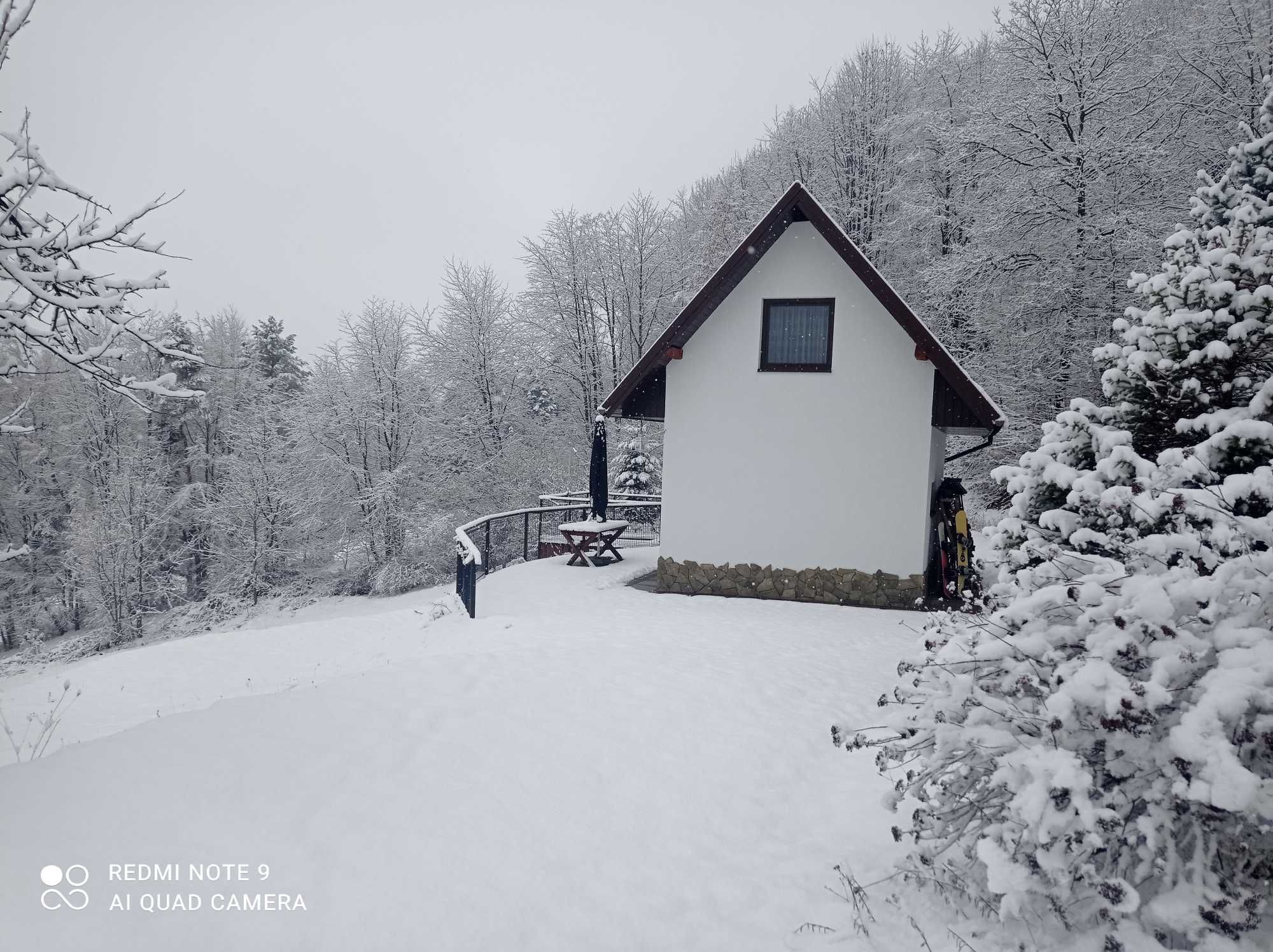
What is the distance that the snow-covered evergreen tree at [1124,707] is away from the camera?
213 cm

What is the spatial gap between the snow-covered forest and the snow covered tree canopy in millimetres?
10852

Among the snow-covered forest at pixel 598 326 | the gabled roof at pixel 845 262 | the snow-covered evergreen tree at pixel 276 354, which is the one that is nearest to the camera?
the gabled roof at pixel 845 262

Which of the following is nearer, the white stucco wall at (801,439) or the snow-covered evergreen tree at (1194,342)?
the snow-covered evergreen tree at (1194,342)

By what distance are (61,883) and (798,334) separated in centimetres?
991

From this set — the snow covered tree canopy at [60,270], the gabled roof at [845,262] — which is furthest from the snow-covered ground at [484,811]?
the gabled roof at [845,262]

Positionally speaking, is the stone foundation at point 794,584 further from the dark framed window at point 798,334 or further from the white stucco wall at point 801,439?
the dark framed window at point 798,334

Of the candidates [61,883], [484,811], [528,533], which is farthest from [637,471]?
[61,883]

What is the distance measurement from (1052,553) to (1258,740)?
1182 mm

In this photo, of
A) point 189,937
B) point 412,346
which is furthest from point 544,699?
point 412,346

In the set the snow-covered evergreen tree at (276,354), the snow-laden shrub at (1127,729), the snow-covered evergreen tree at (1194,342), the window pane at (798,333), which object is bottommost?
the snow-laden shrub at (1127,729)

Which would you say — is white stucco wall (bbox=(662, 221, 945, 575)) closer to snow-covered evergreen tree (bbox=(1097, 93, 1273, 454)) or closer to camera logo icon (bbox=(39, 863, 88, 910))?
snow-covered evergreen tree (bbox=(1097, 93, 1273, 454))

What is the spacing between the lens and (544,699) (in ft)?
16.9

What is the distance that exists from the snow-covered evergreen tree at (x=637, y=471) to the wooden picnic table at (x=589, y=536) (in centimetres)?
764

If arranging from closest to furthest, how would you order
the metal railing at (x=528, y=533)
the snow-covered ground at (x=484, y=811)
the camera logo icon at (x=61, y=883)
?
the camera logo icon at (x=61, y=883) → the snow-covered ground at (x=484, y=811) → the metal railing at (x=528, y=533)
